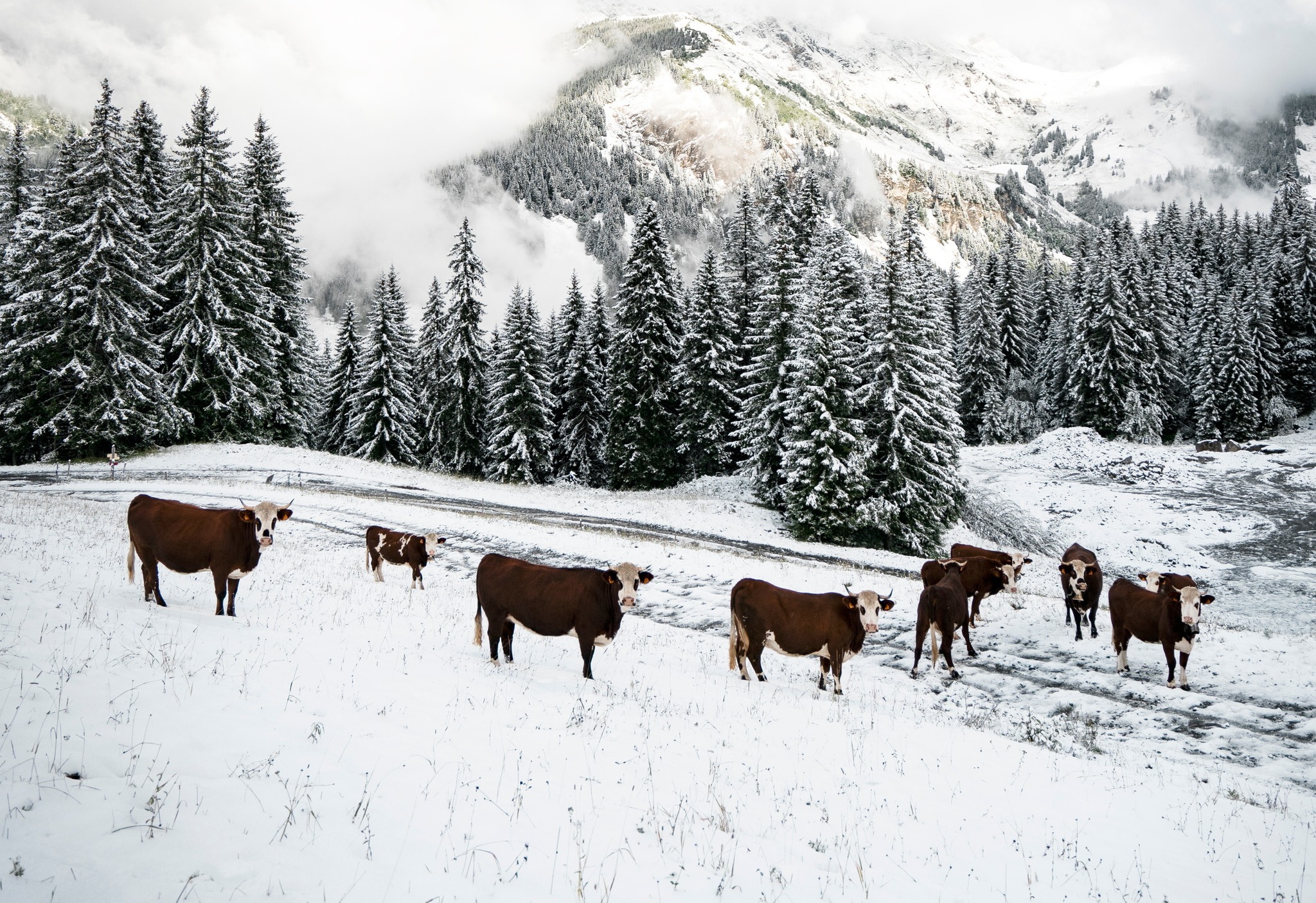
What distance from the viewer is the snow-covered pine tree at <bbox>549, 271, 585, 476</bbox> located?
1961 inches

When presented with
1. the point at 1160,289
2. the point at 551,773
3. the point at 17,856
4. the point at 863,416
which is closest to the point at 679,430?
the point at 863,416

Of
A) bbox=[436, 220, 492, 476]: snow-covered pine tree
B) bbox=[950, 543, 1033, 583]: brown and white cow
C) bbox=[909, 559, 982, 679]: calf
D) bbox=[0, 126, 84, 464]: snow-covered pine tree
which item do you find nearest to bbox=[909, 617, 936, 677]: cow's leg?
bbox=[909, 559, 982, 679]: calf

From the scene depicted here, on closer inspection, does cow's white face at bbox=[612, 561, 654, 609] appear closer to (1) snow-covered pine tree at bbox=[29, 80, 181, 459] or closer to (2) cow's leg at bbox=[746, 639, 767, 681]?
(2) cow's leg at bbox=[746, 639, 767, 681]

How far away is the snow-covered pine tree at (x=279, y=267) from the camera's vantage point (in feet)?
140

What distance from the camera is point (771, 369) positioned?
3503 cm

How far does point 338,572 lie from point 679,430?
26112 mm

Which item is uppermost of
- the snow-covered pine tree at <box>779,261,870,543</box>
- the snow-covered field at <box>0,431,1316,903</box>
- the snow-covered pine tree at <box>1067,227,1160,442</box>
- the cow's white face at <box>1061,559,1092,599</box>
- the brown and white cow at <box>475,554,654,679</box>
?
the snow-covered pine tree at <box>1067,227,1160,442</box>

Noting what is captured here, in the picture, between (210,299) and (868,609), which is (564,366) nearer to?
(210,299)

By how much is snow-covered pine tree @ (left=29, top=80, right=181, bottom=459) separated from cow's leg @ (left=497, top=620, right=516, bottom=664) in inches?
1367

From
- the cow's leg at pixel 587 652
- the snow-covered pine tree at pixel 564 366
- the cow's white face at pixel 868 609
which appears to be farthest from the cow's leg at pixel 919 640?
the snow-covered pine tree at pixel 564 366

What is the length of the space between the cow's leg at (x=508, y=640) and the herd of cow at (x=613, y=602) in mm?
13

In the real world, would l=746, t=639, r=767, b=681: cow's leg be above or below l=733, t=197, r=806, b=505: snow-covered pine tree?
below

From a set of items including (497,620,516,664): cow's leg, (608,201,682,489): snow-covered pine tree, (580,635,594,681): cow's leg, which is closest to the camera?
(580,635,594,681): cow's leg

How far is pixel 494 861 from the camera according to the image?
14.7 feet
